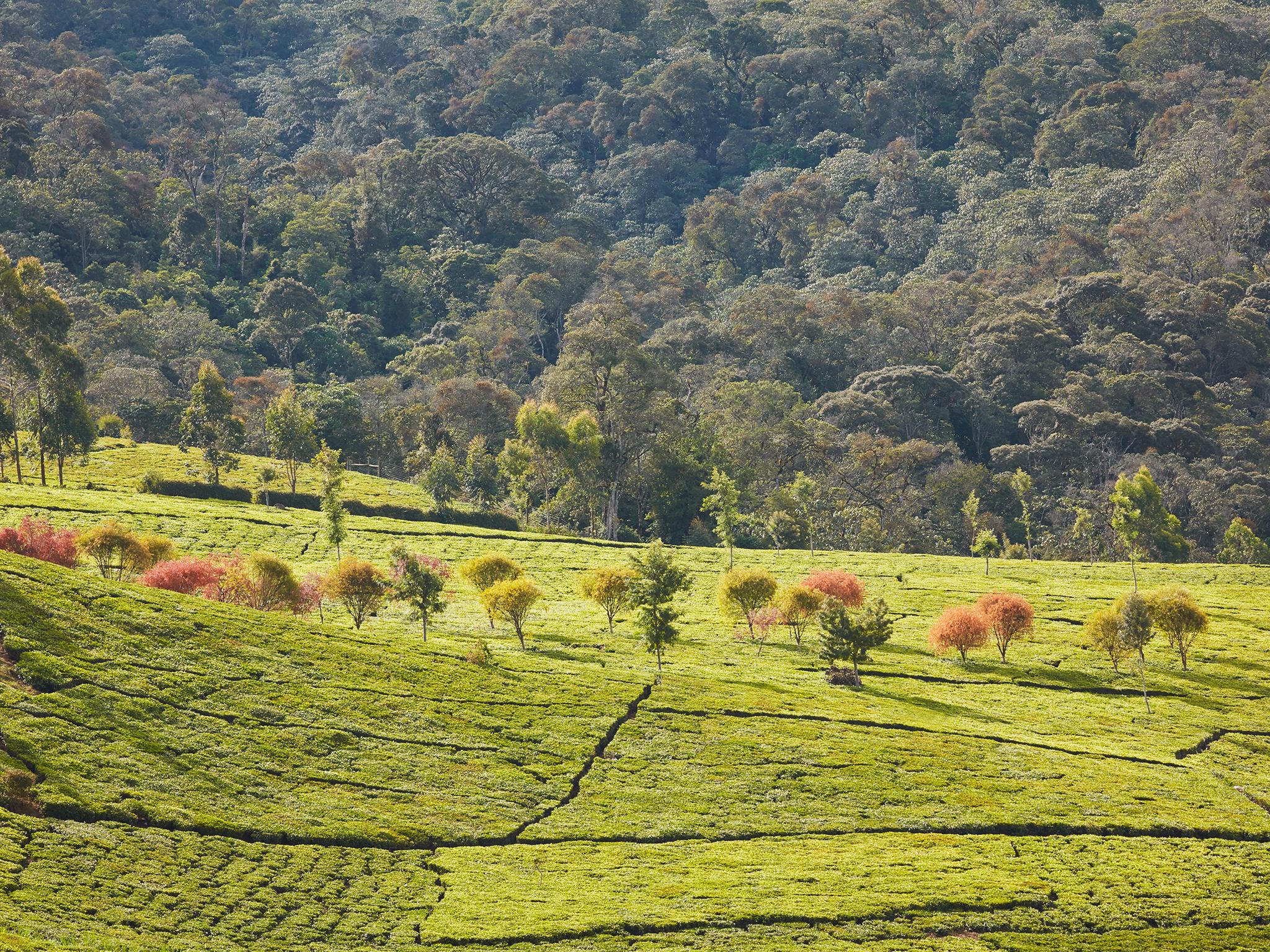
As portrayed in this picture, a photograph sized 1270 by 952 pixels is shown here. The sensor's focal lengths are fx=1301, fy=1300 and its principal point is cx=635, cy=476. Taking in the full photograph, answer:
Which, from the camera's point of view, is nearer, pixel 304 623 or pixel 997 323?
pixel 304 623

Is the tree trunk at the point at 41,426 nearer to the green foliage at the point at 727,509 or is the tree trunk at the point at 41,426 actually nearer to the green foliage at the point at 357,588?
the green foliage at the point at 357,588

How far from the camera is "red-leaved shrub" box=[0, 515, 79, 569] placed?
82.6m

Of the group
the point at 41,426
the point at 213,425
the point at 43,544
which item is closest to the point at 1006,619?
the point at 43,544

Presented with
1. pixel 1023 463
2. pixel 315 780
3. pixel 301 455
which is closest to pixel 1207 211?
A: pixel 1023 463

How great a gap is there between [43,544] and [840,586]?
2146 inches

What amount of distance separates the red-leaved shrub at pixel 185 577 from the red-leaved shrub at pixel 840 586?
40421 millimetres

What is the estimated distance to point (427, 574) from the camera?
82.0m

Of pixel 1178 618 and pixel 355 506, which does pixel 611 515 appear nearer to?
pixel 355 506

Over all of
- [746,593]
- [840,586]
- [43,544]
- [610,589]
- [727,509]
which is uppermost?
[43,544]

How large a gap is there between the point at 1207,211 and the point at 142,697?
186659mm

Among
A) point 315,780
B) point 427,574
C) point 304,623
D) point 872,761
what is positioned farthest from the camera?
point 427,574

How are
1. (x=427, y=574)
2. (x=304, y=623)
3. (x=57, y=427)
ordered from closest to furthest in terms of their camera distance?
(x=304, y=623) < (x=427, y=574) < (x=57, y=427)

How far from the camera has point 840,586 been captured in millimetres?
94875

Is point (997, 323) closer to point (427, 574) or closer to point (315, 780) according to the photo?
point (427, 574)
